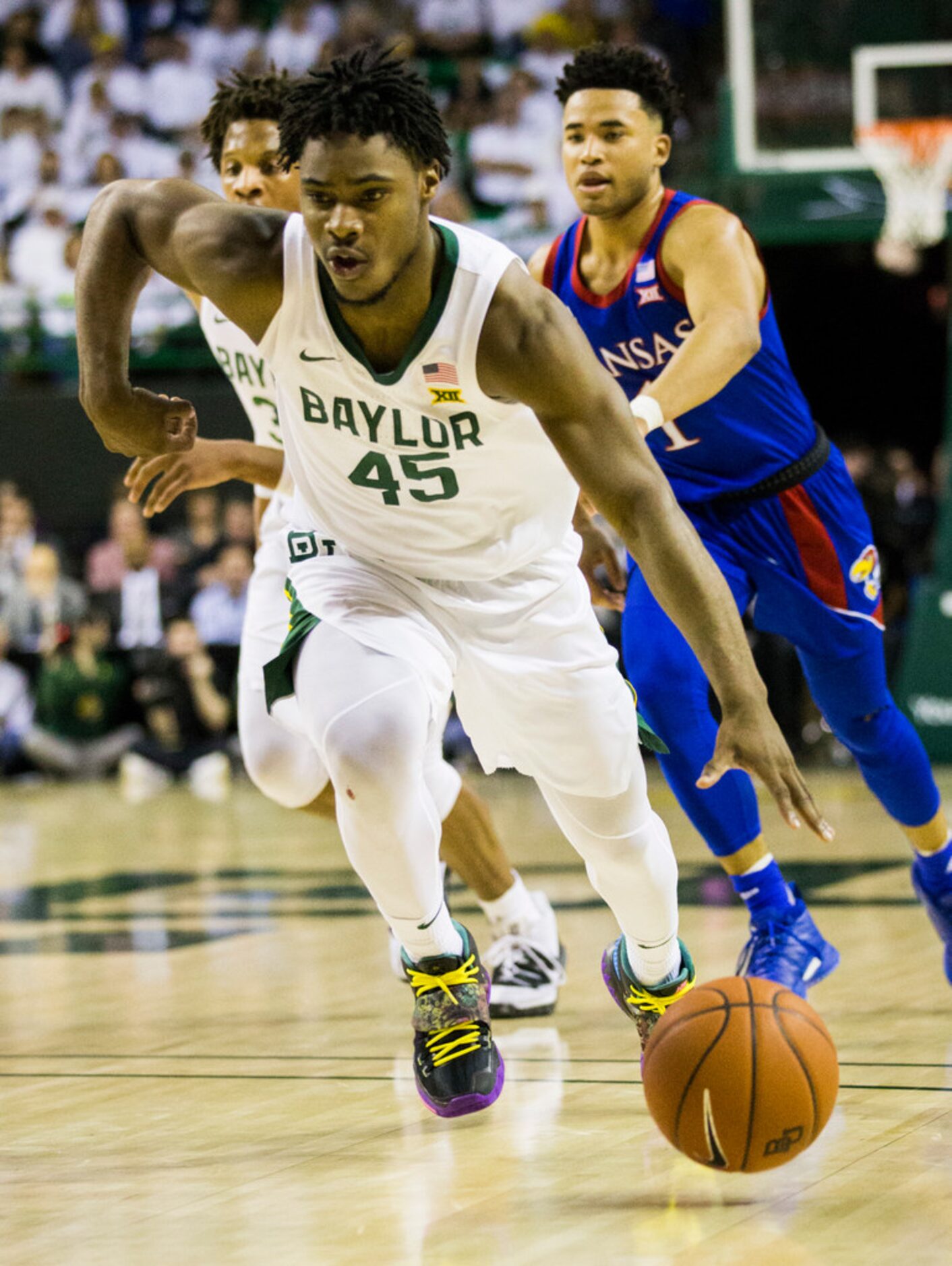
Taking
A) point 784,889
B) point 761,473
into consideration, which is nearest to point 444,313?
point 761,473

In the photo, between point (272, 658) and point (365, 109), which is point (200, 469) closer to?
point (272, 658)

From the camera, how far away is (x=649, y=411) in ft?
13.9

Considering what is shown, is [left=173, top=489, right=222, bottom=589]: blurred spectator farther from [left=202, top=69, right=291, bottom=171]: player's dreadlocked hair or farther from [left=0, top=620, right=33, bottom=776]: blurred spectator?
[left=202, top=69, right=291, bottom=171]: player's dreadlocked hair

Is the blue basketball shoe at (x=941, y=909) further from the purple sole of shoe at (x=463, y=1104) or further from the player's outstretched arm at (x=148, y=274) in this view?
the player's outstretched arm at (x=148, y=274)

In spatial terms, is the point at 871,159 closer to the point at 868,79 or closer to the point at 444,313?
the point at 868,79

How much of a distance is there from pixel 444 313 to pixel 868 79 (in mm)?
9437

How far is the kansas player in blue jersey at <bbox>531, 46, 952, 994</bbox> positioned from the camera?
4.64 metres

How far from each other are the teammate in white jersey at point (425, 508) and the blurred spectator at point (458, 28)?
13956mm

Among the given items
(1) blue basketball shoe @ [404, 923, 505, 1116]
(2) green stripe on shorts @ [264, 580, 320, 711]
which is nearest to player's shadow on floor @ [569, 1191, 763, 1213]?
(1) blue basketball shoe @ [404, 923, 505, 1116]

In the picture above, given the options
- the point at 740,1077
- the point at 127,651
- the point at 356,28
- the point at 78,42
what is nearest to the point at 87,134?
the point at 78,42

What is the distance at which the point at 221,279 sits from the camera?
3.55 meters

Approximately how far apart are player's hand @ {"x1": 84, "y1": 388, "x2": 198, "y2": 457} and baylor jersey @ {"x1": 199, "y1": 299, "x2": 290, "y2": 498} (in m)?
0.97

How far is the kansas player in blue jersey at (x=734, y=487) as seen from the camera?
15.2 ft

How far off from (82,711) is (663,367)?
31.4 feet
